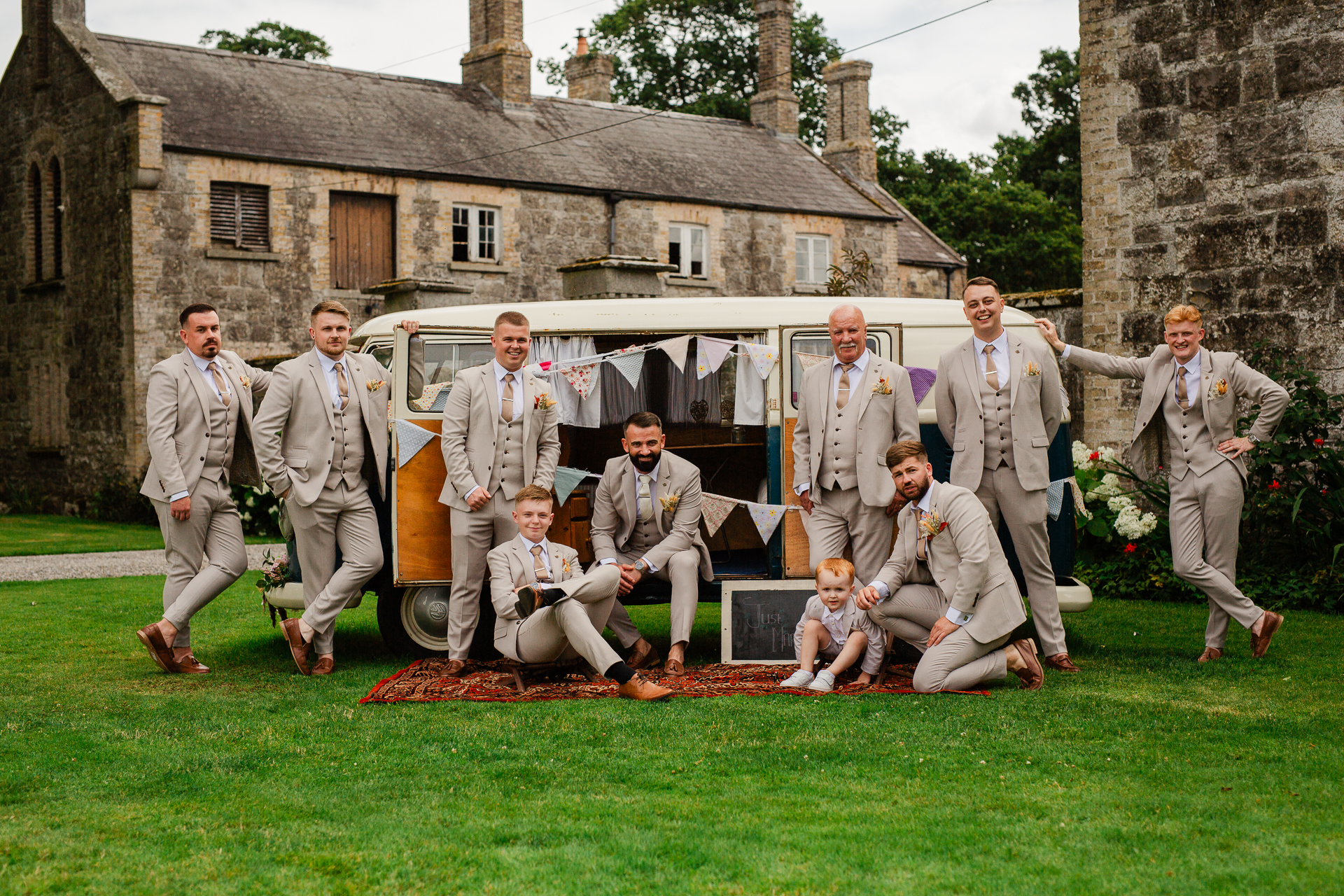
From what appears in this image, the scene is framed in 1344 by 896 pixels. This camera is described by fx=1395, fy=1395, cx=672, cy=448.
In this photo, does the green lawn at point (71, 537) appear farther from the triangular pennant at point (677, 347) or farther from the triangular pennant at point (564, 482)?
the triangular pennant at point (677, 347)

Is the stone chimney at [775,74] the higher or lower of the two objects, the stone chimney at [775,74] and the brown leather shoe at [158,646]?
the higher

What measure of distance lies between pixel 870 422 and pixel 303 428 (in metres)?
3.34

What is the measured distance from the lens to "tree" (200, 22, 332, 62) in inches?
1651

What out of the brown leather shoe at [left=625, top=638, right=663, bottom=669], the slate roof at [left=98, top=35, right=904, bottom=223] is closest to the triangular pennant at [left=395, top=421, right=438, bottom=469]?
the brown leather shoe at [left=625, top=638, right=663, bottom=669]

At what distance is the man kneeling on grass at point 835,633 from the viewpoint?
7.68 metres

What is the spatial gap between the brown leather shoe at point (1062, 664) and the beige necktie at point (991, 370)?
1592 mm

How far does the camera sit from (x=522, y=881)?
4.43 m

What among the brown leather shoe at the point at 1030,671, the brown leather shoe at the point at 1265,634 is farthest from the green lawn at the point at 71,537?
the brown leather shoe at the point at 1265,634

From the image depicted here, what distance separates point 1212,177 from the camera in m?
12.1

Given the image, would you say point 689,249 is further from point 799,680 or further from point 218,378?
point 799,680

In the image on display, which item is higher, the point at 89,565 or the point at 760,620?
the point at 760,620

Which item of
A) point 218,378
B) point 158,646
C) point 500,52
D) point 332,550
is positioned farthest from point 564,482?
point 500,52

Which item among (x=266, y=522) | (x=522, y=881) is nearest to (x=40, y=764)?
(x=522, y=881)

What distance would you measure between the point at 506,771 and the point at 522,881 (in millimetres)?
1420
